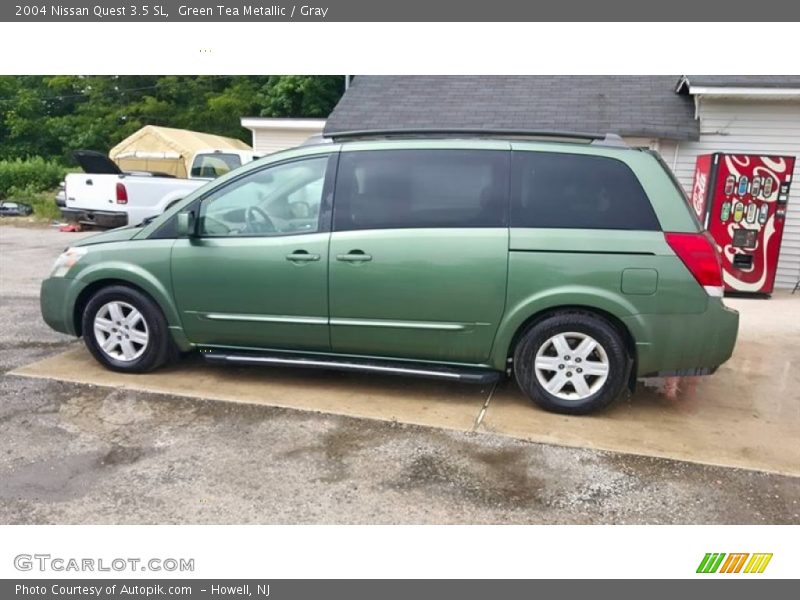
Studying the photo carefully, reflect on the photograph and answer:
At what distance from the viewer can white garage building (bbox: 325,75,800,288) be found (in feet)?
29.5

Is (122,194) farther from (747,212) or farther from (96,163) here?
(747,212)

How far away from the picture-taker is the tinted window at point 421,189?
13.4ft

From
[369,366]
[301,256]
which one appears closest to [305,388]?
[369,366]

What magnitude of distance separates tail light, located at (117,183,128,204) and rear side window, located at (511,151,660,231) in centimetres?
1036

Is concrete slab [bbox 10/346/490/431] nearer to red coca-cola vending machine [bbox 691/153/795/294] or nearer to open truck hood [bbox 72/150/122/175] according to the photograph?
red coca-cola vending machine [bbox 691/153/795/294]

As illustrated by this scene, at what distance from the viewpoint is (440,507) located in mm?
3018

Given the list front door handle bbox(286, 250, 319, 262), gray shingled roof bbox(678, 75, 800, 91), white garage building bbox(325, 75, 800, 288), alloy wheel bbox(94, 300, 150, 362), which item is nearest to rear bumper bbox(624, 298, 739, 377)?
front door handle bbox(286, 250, 319, 262)

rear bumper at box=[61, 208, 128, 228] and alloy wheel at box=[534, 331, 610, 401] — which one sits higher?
rear bumper at box=[61, 208, 128, 228]

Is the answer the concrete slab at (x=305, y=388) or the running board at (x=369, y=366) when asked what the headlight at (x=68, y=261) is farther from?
the running board at (x=369, y=366)

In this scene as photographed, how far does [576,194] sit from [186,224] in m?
2.62

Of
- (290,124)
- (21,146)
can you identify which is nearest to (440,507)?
(290,124)

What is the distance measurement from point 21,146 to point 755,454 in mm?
40215

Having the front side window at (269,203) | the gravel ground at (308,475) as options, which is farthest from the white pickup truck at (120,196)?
the gravel ground at (308,475)

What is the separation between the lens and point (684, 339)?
3934 mm
